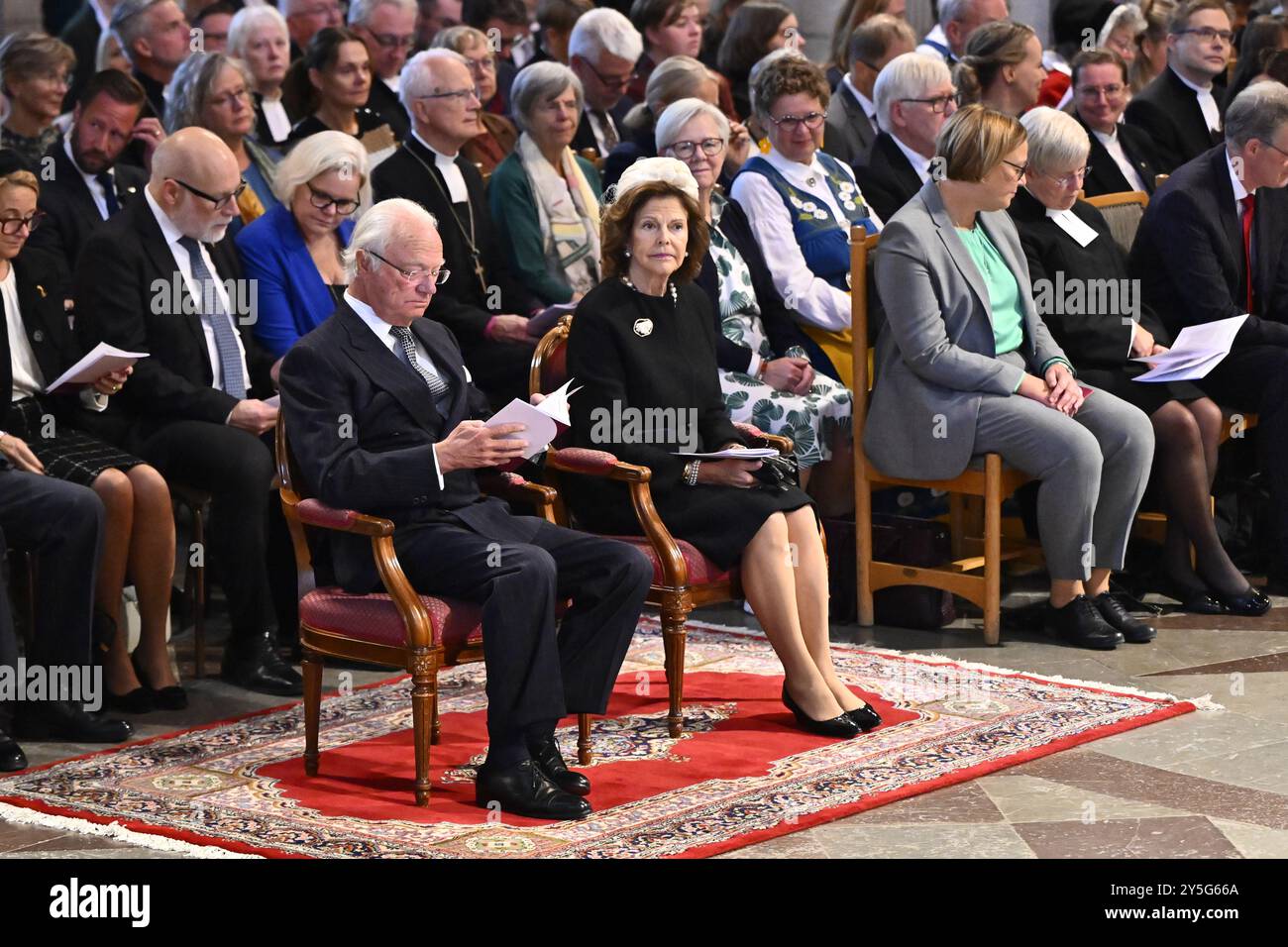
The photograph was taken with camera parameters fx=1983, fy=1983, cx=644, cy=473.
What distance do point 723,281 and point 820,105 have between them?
0.80 metres

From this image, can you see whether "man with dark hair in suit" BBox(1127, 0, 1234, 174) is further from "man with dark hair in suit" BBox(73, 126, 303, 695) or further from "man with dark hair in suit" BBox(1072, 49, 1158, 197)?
"man with dark hair in suit" BBox(73, 126, 303, 695)

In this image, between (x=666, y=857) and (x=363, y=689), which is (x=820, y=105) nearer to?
(x=363, y=689)

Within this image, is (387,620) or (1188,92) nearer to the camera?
(387,620)

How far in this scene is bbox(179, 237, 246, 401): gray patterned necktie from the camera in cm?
594

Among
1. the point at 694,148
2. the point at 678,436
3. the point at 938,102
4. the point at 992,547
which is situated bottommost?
the point at 992,547

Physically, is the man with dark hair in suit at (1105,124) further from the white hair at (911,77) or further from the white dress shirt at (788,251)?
the white dress shirt at (788,251)

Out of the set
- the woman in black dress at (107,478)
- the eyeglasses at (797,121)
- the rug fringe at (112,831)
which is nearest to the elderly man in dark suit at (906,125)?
the eyeglasses at (797,121)

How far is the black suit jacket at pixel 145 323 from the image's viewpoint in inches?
227

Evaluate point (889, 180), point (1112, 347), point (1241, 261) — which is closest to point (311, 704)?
point (1112, 347)

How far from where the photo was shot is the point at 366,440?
477 cm

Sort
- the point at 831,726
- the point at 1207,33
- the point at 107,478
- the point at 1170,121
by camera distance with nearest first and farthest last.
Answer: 1. the point at 831,726
2. the point at 107,478
3. the point at 1170,121
4. the point at 1207,33

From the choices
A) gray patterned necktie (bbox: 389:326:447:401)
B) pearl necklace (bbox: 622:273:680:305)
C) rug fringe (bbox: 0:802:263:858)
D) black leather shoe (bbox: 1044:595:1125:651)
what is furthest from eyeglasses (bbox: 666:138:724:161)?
rug fringe (bbox: 0:802:263:858)

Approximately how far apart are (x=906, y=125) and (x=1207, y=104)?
1.96 metres

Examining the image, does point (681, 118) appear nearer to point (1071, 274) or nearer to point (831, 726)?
point (1071, 274)
